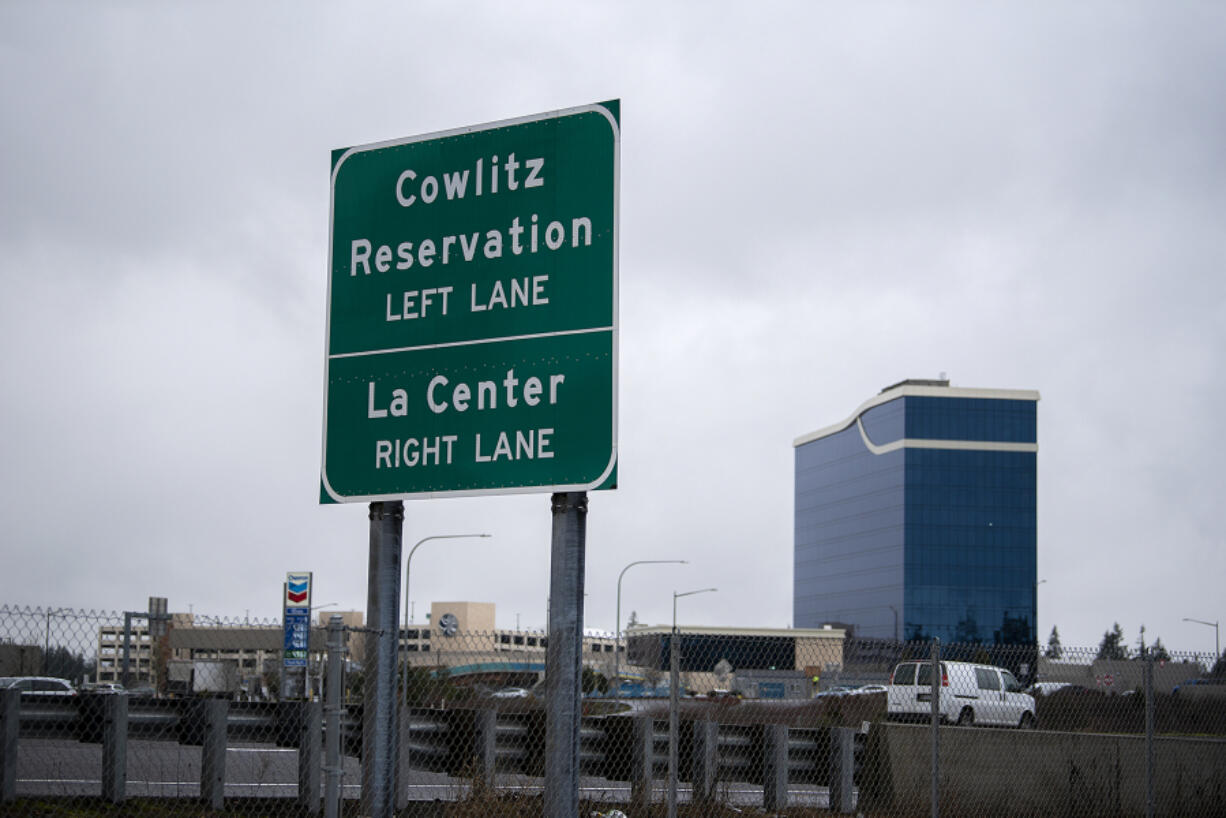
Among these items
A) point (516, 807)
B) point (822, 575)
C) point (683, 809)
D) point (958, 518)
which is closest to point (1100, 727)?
point (683, 809)

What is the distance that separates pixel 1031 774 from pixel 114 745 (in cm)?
1013

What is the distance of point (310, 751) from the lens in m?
10.4

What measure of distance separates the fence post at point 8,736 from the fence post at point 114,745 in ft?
1.95

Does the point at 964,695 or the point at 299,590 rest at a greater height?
the point at 299,590

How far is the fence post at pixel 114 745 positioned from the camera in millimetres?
9312

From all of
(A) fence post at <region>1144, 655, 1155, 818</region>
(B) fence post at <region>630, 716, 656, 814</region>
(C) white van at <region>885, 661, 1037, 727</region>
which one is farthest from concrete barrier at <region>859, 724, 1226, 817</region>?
(C) white van at <region>885, 661, 1037, 727</region>

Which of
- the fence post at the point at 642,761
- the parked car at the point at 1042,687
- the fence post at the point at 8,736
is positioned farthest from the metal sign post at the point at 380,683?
the parked car at the point at 1042,687

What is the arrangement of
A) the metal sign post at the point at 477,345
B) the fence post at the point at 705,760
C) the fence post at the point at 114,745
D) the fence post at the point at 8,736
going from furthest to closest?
the fence post at the point at 705,760 < the fence post at the point at 114,745 < the fence post at the point at 8,736 < the metal sign post at the point at 477,345

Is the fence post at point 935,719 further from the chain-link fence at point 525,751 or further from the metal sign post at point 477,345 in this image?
the metal sign post at point 477,345

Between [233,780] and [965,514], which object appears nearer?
[233,780]

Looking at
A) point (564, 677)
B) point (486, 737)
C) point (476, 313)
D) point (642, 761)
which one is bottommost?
point (642, 761)

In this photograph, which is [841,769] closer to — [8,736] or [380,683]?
[380,683]

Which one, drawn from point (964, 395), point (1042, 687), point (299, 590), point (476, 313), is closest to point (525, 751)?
point (476, 313)

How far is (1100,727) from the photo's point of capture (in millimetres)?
20891
